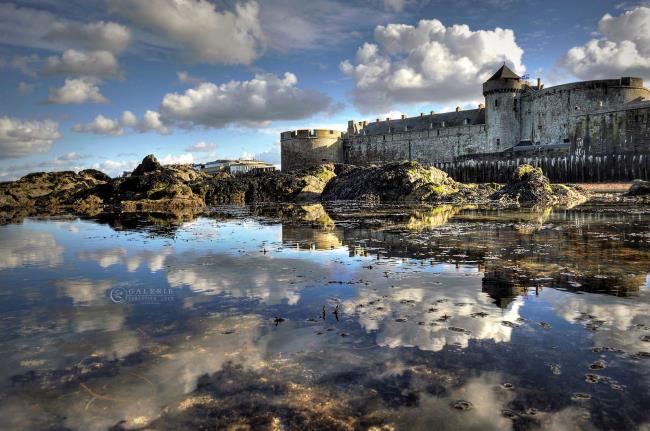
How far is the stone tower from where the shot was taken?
55.6 meters

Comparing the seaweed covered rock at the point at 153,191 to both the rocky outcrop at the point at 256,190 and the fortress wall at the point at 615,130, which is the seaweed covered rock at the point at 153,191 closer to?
the rocky outcrop at the point at 256,190

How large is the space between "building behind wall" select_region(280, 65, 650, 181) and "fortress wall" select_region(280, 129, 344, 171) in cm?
15

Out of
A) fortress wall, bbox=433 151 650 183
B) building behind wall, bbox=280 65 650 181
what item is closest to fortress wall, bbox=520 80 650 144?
building behind wall, bbox=280 65 650 181

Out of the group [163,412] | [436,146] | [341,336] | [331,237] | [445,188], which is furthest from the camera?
[436,146]

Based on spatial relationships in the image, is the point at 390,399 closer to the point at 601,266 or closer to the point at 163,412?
the point at 163,412

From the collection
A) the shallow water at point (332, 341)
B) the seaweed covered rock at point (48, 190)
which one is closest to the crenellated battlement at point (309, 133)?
the seaweed covered rock at point (48, 190)

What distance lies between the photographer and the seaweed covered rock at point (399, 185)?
22172mm

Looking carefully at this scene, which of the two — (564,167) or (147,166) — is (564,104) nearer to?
(564,167)

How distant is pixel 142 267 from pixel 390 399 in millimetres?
4721

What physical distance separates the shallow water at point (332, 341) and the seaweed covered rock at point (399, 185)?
607 inches

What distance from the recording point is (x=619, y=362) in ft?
9.46

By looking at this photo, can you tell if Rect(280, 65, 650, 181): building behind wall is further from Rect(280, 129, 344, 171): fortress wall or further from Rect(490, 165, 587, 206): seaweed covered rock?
Rect(490, 165, 587, 206): seaweed covered rock

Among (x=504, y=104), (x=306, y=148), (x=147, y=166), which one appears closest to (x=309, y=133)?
(x=306, y=148)

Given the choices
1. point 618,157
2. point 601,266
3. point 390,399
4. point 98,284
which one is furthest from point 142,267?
point 618,157
